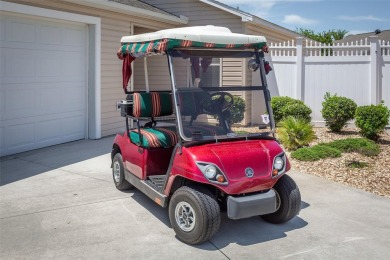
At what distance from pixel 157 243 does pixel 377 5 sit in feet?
75.2

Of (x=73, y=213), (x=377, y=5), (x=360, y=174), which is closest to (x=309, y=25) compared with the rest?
(x=377, y=5)

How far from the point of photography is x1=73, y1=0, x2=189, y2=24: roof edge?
892 centimetres

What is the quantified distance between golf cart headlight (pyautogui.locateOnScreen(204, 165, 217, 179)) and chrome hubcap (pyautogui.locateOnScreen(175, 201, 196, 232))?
361 mm

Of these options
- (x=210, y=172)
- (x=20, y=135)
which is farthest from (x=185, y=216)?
(x=20, y=135)

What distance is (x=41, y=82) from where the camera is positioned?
26.9 feet

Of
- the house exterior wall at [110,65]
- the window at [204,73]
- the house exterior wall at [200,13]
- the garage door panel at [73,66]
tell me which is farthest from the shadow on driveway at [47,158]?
the house exterior wall at [200,13]

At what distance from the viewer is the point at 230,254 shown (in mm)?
3852

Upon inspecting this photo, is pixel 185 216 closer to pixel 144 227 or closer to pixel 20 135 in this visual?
pixel 144 227

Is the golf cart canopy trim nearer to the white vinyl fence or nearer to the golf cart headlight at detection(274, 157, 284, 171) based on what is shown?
the golf cart headlight at detection(274, 157, 284, 171)

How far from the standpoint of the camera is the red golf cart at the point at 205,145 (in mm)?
3932

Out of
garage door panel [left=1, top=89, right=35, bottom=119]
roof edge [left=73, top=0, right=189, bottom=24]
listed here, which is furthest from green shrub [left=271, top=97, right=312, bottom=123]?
garage door panel [left=1, top=89, right=35, bottom=119]

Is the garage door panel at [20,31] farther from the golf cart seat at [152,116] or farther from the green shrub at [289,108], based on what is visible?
the green shrub at [289,108]

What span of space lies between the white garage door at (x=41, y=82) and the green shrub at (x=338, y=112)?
18.7ft

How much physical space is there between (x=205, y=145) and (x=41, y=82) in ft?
17.0
